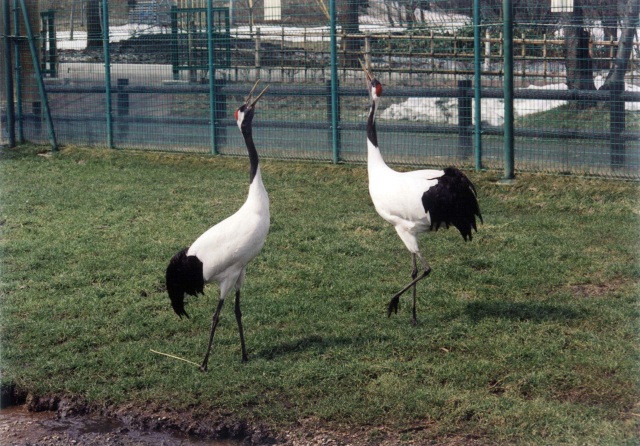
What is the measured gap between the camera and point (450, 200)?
6.47 meters

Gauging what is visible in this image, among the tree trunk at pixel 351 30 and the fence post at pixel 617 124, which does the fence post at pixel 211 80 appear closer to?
the tree trunk at pixel 351 30

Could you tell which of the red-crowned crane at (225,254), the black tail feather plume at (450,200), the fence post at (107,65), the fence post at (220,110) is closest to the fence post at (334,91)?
the fence post at (220,110)

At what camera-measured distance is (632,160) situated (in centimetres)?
1002

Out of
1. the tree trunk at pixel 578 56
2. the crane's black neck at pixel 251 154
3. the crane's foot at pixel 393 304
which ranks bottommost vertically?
the crane's foot at pixel 393 304

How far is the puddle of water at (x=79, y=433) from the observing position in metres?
4.99

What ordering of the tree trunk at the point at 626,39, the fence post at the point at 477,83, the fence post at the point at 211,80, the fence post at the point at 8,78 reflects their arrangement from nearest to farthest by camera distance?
1. the tree trunk at the point at 626,39
2. the fence post at the point at 477,83
3. the fence post at the point at 211,80
4. the fence post at the point at 8,78

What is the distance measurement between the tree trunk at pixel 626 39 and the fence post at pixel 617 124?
0.30ft

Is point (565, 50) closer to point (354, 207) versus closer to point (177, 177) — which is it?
point (354, 207)

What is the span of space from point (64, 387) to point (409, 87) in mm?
6962

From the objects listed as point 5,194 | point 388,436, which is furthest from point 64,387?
point 5,194

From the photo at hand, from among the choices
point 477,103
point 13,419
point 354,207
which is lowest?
point 13,419

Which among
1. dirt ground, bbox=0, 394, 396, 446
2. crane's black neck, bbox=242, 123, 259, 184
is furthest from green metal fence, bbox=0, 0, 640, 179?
dirt ground, bbox=0, 394, 396, 446

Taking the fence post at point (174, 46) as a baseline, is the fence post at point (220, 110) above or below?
below

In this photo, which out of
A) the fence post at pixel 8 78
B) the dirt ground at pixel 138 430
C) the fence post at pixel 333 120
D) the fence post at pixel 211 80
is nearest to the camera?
the dirt ground at pixel 138 430
